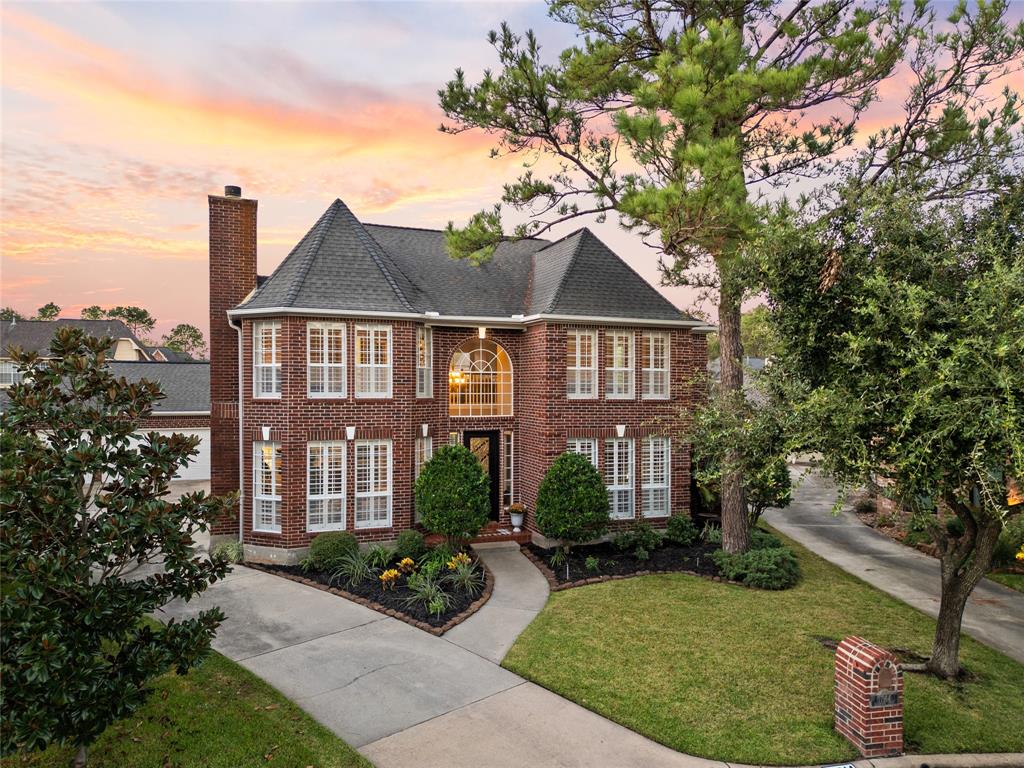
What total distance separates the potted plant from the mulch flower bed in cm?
71

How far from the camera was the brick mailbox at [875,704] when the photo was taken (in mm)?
5938

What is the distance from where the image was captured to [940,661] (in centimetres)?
764

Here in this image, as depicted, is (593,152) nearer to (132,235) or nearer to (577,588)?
(577,588)

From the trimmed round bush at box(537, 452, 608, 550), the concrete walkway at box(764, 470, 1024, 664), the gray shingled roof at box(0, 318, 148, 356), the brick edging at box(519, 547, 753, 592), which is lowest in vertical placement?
the concrete walkway at box(764, 470, 1024, 664)

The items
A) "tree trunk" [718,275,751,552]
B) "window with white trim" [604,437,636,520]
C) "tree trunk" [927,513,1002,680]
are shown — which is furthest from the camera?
"window with white trim" [604,437,636,520]

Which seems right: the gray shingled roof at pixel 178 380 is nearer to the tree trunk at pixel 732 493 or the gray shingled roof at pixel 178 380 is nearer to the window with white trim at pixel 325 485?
the window with white trim at pixel 325 485

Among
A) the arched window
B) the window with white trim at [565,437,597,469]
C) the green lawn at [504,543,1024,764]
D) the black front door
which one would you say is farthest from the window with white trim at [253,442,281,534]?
the window with white trim at [565,437,597,469]

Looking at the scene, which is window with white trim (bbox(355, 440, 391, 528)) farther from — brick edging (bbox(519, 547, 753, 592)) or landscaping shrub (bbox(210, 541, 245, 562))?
brick edging (bbox(519, 547, 753, 592))

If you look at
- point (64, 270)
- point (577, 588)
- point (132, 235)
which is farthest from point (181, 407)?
point (577, 588)

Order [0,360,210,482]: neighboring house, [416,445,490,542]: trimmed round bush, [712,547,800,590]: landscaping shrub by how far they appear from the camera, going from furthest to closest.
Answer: [0,360,210,482]: neighboring house < [416,445,490,542]: trimmed round bush < [712,547,800,590]: landscaping shrub

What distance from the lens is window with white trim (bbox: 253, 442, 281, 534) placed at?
12.7m

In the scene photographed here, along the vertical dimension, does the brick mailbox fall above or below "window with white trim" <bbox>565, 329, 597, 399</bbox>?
below

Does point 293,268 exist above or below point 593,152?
below

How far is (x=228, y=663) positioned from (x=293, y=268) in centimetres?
867
